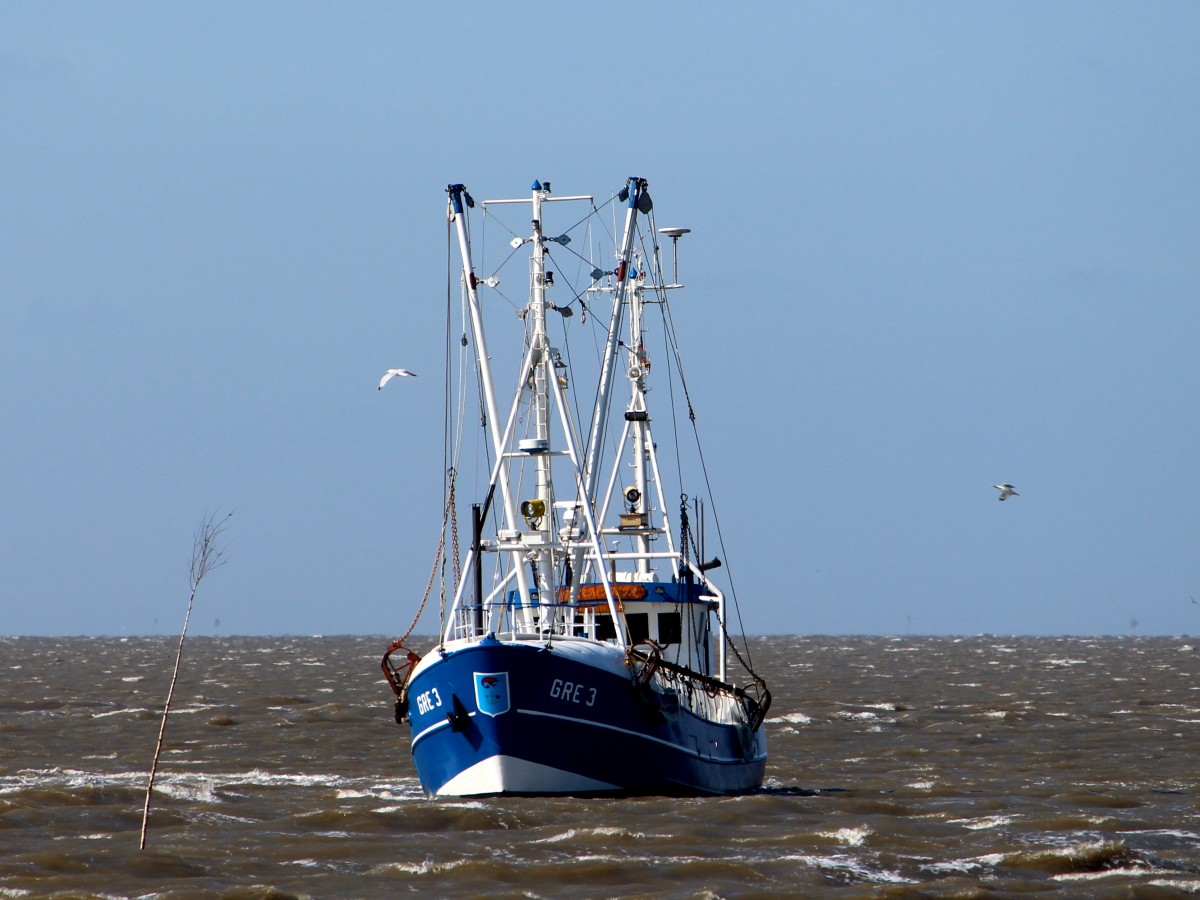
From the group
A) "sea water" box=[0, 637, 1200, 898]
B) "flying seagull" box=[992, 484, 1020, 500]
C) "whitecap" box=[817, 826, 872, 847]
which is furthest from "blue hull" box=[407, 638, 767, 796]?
"flying seagull" box=[992, 484, 1020, 500]

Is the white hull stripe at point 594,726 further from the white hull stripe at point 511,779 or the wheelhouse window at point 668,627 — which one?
the wheelhouse window at point 668,627

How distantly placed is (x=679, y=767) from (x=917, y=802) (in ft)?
14.9

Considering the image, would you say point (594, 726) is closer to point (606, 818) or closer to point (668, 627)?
point (606, 818)

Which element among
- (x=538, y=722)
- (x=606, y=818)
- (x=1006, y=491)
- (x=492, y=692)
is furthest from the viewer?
(x=1006, y=491)

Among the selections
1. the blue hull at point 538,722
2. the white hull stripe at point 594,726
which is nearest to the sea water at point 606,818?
the blue hull at point 538,722

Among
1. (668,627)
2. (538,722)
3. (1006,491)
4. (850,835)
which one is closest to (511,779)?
(538,722)

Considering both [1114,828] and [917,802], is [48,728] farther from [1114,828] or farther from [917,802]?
Answer: [1114,828]

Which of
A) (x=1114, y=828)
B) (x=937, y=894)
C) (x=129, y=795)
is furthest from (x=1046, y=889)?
(x=129, y=795)

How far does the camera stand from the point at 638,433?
3919 centimetres

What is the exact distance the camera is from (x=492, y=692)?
87.9ft

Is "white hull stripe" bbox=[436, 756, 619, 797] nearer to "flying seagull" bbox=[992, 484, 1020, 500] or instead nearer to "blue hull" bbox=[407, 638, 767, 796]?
"blue hull" bbox=[407, 638, 767, 796]

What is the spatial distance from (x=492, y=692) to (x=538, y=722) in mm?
872

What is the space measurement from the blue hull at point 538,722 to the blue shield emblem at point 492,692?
0.01 meters

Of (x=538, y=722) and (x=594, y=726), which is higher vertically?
(x=538, y=722)
